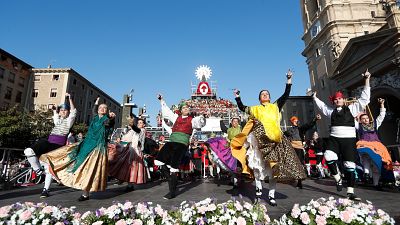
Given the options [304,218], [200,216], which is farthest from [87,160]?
[304,218]

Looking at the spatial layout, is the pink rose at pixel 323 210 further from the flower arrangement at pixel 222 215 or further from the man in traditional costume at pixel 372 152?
the man in traditional costume at pixel 372 152

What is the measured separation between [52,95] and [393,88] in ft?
148

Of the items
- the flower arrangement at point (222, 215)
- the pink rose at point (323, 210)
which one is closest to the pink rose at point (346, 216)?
the pink rose at point (323, 210)

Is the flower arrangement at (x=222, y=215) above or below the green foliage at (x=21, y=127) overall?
below

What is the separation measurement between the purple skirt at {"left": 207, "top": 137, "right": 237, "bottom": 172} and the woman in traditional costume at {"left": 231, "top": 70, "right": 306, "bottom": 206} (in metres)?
1.65

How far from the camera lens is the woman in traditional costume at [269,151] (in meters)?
3.72

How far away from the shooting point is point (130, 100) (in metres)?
20.2

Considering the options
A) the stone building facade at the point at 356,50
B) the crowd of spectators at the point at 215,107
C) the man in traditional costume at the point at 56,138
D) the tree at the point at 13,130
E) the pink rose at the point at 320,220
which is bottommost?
the pink rose at the point at 320,220

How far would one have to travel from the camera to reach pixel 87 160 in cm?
436

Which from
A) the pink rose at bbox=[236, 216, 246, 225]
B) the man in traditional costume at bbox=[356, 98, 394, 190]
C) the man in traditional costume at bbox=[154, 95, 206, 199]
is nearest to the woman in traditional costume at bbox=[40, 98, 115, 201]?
the man in traditional costume at bbox=[154, 95, 206, 199]

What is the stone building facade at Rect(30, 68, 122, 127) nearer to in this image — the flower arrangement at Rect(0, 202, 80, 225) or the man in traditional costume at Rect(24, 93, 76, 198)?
the man in traditional costume at Rect(24, 93, 76, 198)

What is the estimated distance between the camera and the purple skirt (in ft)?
19.1

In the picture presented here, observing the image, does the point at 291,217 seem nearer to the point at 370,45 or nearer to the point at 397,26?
the point at 397,26

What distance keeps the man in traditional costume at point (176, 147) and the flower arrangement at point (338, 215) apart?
2820 mm
